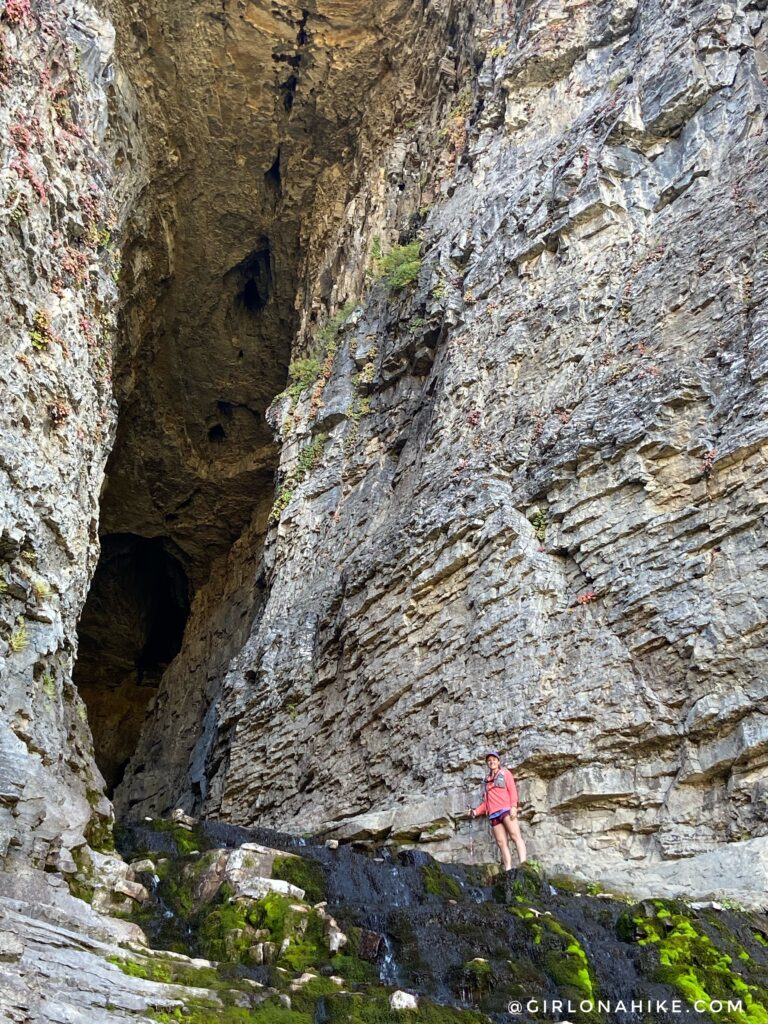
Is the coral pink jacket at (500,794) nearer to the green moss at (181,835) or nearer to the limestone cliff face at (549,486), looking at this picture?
the limestone cliff face at (549,486)

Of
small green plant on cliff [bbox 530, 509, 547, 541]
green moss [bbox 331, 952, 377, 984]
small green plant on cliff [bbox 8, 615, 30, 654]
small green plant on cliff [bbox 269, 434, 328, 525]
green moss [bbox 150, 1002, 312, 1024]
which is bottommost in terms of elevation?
green moss [bbox 150, 1002, 312, 1024]

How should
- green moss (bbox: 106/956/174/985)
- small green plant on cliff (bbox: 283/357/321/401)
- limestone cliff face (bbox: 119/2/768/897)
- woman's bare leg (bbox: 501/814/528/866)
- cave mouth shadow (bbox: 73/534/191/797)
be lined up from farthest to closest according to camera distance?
cave mouth shadow (bbox: 73/534/191/797) → small green plant on cliff (bbox: 283/357/321/401) → limestone cliff face (bbox: 119/2/768/897) → woman's bare leg (bbox: 501/814/528/866) → green moss (bbox: 106/956/174/985)

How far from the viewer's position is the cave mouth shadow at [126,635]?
2964 cm

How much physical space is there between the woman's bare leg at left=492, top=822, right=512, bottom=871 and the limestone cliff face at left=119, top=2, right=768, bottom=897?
2.68 ft

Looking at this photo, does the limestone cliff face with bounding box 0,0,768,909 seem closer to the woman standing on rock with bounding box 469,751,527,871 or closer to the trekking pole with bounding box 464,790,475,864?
the trekking pole with bounding box 464,790,475,864

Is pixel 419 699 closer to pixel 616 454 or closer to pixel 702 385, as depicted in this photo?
pixel 616 454

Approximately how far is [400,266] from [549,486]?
29.0 ft

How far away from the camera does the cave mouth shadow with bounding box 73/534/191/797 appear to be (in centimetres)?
2964

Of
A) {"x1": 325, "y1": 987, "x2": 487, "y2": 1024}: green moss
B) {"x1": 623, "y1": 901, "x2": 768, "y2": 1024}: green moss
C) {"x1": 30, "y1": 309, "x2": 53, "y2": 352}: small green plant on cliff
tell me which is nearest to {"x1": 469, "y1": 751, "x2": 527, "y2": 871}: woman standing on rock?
{"x1": 623, "y1": 901, "x2": 768, "y2": 1024}: green moss

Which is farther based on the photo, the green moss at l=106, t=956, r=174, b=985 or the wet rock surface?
the green moss at l=106, t=956, r=174, b=985

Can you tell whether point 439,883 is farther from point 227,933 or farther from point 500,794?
point 227,933

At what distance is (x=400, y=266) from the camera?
20.4m

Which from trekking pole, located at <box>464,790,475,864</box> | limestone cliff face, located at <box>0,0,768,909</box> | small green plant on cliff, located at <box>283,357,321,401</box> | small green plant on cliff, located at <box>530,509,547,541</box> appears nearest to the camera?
limestone cliff face, located at <box>0,0,768,909</box>

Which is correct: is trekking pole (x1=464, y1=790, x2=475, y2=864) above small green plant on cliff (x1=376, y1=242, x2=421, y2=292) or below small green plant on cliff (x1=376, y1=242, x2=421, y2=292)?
below
